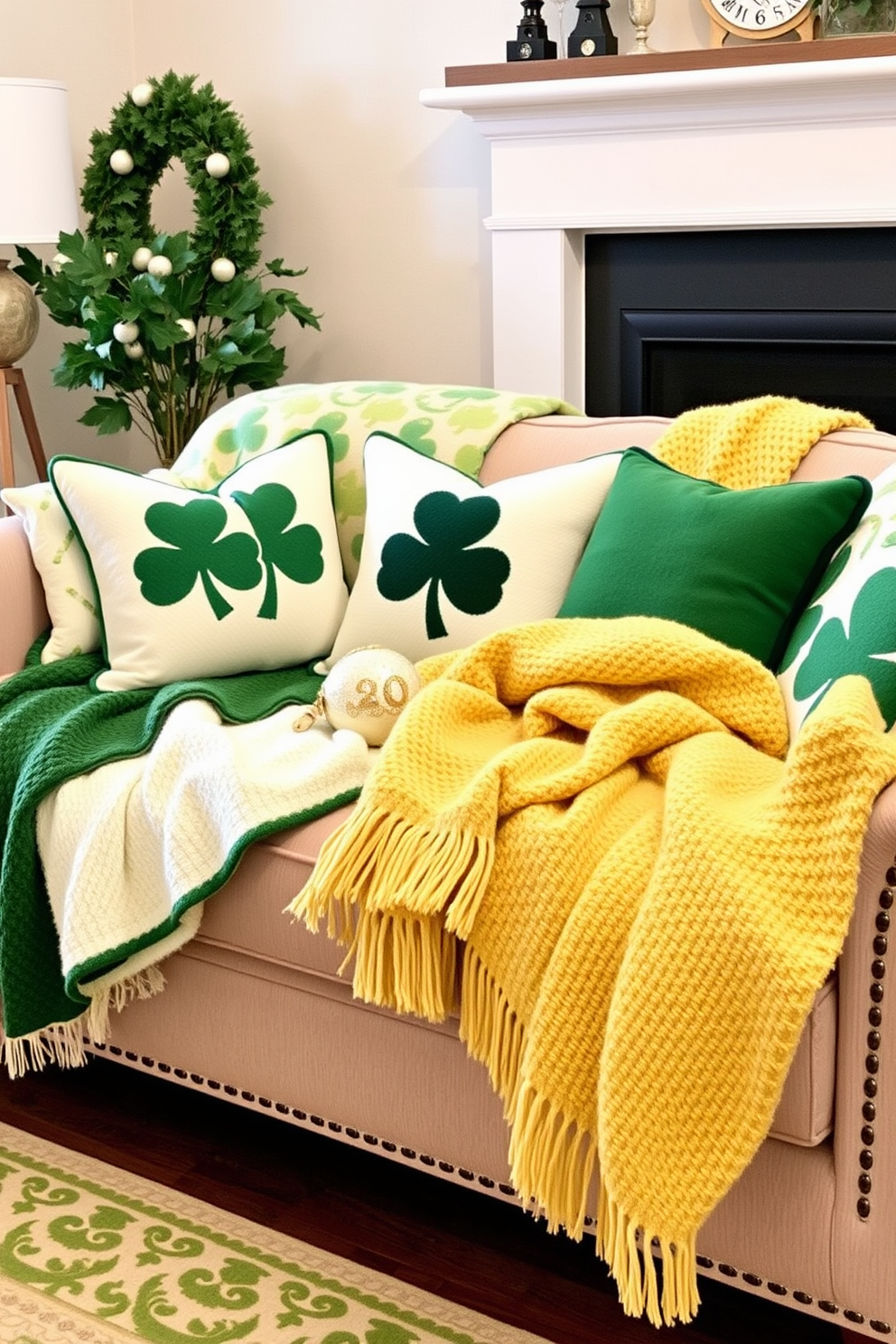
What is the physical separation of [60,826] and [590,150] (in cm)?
186

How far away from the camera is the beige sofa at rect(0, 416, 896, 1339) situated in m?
1.29

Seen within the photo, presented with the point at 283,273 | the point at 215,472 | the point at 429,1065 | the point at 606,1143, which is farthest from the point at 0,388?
the point at 606,1143

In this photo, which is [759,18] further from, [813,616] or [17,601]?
[17,601]

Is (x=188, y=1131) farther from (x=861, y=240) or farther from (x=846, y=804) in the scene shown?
(x=861, y=240)

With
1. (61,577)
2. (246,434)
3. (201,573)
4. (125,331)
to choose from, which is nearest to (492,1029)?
(201,573)

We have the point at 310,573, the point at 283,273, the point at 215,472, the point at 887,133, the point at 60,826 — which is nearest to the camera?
the point at 60,826

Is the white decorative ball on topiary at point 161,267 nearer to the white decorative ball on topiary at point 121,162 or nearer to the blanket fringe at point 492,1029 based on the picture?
the white decorative ball on topiary at point 121,162

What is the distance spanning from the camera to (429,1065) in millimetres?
1540

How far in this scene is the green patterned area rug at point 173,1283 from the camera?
1482mm

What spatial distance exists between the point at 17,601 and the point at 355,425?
54 cm

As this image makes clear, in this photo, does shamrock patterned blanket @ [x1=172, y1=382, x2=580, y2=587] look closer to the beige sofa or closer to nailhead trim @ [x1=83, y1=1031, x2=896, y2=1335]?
the beige sofa

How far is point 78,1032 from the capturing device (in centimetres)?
178

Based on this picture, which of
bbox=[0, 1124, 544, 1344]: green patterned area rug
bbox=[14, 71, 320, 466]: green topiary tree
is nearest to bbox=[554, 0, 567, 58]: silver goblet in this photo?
bbox=[14, 71, 320, 466]: green topiary tree

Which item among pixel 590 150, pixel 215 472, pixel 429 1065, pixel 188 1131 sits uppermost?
pixel 590 150
